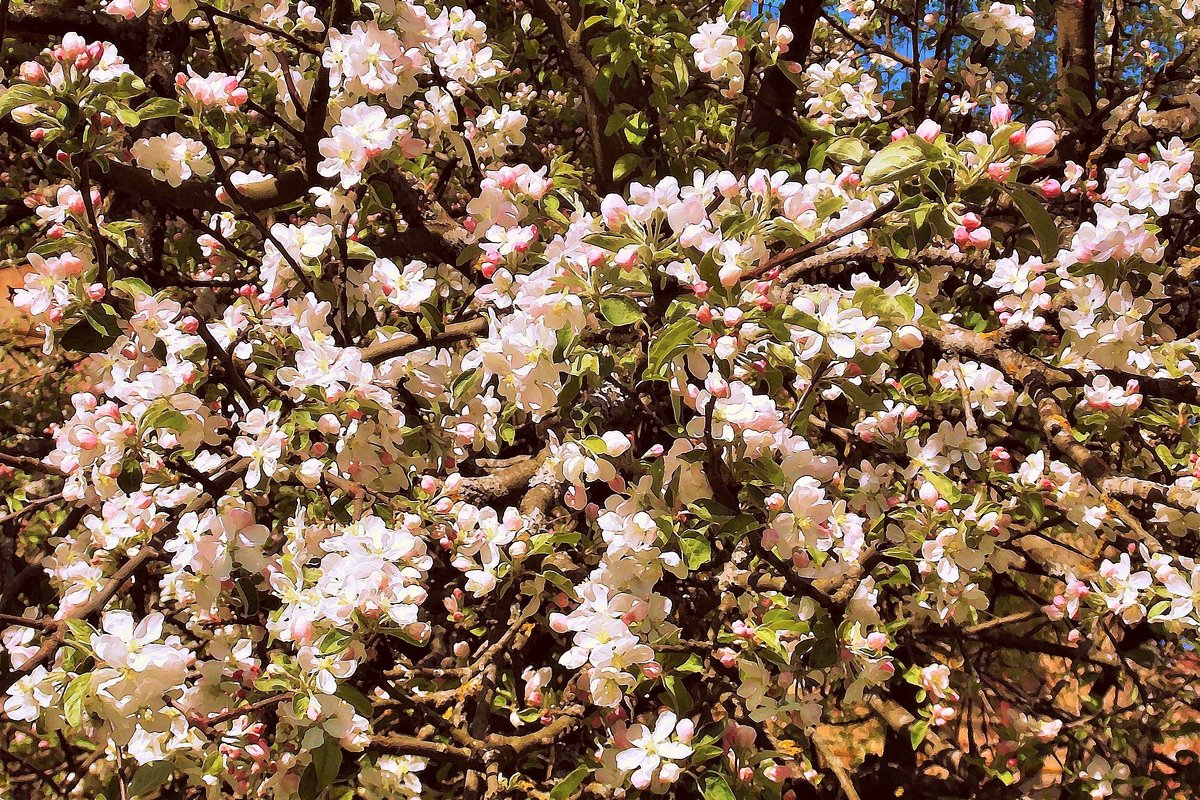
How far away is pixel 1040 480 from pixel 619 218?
4.10 ft

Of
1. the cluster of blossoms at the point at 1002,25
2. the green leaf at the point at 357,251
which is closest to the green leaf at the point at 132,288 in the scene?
the green leaf at the point at 357,251

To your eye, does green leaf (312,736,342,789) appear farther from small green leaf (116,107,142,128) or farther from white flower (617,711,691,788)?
small green leaf (116,107,142,128)

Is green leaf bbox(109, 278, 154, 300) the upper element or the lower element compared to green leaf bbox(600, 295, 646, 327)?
lower

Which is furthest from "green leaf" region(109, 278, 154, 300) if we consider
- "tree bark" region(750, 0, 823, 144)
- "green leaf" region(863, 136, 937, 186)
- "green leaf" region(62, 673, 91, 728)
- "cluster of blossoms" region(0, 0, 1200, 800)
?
"tree bark" region(750, 0, 823, 144)

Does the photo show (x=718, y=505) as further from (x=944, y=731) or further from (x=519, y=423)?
(x=944, y=731)

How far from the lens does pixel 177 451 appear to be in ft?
5.77

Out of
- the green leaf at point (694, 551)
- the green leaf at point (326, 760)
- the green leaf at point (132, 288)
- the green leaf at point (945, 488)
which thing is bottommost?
the green leaf at point (326, 760)

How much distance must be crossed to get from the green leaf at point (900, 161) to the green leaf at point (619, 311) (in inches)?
15.1

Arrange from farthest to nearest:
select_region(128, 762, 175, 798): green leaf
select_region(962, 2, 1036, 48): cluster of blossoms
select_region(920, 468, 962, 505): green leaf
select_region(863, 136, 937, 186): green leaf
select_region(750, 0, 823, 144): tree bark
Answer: select_region(750, 0, 823, 144): tree bark, select_region(962, 2, 1036, 48): cluster of blossoms, select_region(920, 468, 962, 505): green leaf, select_region(128, 762, 175, 798): green leaf, select_region(863, 136, 937, 186): green leaf

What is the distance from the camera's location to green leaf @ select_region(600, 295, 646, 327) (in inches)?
51.3

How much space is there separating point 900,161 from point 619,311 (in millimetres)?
452

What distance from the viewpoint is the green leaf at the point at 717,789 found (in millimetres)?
1485

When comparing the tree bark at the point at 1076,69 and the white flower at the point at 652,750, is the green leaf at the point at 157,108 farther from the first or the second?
the tree bark at the point at 1076,69

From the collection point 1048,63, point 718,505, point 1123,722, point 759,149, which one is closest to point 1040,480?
point 718,505
